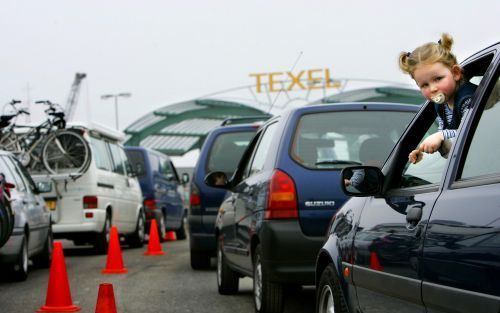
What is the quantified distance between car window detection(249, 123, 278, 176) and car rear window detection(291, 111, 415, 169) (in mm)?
427

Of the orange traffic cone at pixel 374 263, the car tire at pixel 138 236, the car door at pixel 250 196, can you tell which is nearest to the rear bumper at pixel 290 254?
the car door at pixel 250 196

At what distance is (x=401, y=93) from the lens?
6191 centimetres

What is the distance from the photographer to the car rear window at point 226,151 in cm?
1305

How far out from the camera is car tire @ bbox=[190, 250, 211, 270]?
13406 mm

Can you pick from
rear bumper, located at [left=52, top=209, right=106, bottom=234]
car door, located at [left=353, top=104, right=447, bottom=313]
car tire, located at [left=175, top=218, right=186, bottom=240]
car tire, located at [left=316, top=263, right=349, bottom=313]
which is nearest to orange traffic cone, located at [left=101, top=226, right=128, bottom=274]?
rear bumper, located at [left=52, top=209, right=106, bottom=234]

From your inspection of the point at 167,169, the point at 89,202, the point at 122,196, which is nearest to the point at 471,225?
the point at 89,202

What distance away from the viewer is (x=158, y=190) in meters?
23.4

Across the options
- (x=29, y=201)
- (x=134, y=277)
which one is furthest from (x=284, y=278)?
(x=29, y=201)

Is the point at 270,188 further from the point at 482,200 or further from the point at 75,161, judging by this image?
the point at 75,161

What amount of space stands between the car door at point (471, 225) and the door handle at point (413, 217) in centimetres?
16

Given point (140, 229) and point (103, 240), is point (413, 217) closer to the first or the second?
point (103, 240)

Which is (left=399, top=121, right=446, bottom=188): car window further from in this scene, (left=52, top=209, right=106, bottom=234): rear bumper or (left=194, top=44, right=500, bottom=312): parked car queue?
(left=52, top=209, right=106, bottom=234): rear bumper

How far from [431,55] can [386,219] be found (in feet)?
2.43

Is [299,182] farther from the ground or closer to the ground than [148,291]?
farther from the ground
